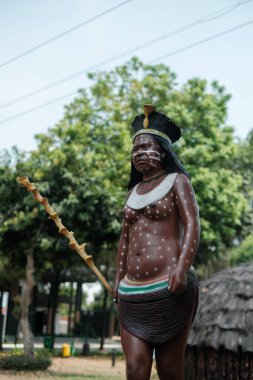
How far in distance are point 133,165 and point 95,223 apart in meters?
9.66

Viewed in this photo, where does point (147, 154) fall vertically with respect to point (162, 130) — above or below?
below

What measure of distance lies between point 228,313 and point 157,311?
14.5ft

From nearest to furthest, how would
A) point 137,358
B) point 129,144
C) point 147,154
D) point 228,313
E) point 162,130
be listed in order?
point 137,358 < point 147,154 < point 162,130 < point 228,313 < point 129,144

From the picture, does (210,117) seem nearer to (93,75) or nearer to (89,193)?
(93,75)

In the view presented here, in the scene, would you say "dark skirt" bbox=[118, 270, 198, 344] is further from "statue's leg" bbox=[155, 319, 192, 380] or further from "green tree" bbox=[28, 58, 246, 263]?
"green tree" bbox=[28, 58, 246, 263]

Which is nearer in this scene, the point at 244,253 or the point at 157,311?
the point at 157,311

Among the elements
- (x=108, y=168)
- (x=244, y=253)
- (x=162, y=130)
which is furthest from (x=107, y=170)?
(x=244, y=253)

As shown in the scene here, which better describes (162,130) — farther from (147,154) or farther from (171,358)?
(171,358)

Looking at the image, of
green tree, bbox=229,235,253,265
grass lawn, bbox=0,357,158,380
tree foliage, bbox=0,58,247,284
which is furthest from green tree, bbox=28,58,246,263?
green tree, bbox=229,235,253,265

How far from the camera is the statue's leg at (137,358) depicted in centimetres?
383

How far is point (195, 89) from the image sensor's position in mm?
19172

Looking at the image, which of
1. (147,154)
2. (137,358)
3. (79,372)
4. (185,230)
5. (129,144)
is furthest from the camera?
(129,144)

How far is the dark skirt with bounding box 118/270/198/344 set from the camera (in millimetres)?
3861

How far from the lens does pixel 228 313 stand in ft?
26.3
